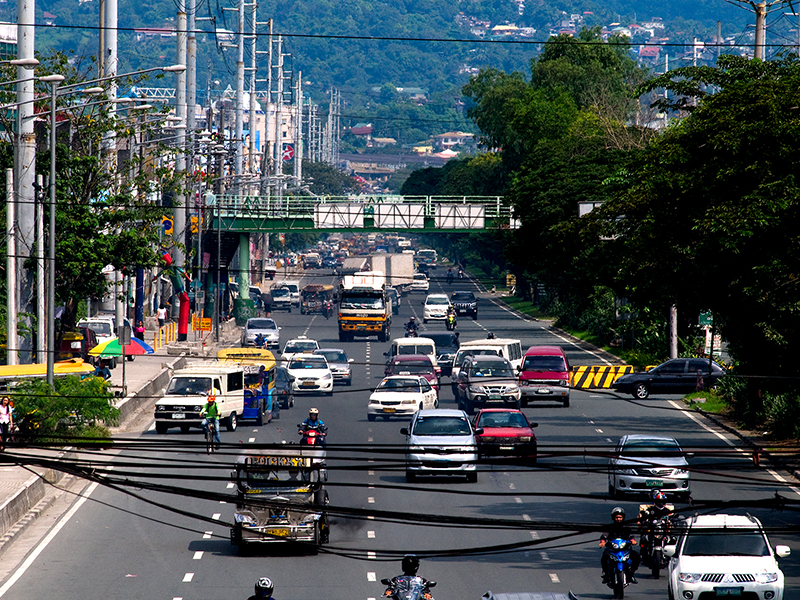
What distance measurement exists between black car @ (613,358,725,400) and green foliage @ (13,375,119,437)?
21.4 meters

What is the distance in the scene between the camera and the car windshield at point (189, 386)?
3894 centimetres

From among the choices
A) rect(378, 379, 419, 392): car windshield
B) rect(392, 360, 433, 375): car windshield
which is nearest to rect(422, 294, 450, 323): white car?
rect(392, 360, 433, 375): car windshield

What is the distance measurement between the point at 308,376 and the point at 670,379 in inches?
533

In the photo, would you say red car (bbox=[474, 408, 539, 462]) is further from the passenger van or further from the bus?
the passenger van

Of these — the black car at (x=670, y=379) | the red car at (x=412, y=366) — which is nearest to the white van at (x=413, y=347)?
the red car at (x=412, y=366)

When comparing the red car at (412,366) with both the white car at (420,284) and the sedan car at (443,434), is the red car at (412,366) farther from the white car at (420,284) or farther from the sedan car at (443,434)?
the white car at (420,284)

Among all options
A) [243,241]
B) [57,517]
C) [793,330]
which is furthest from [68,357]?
[243,241]

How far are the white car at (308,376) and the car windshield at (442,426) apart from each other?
1726cm

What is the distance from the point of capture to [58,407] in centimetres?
3322

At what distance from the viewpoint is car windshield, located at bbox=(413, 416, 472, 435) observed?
31.3 meters

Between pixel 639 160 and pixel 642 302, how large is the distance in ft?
15.4

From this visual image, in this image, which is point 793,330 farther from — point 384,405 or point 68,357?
point 68,357

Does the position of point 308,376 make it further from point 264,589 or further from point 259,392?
point 264,589

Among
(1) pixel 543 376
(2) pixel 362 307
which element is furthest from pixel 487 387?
(2) pixel 362 307
